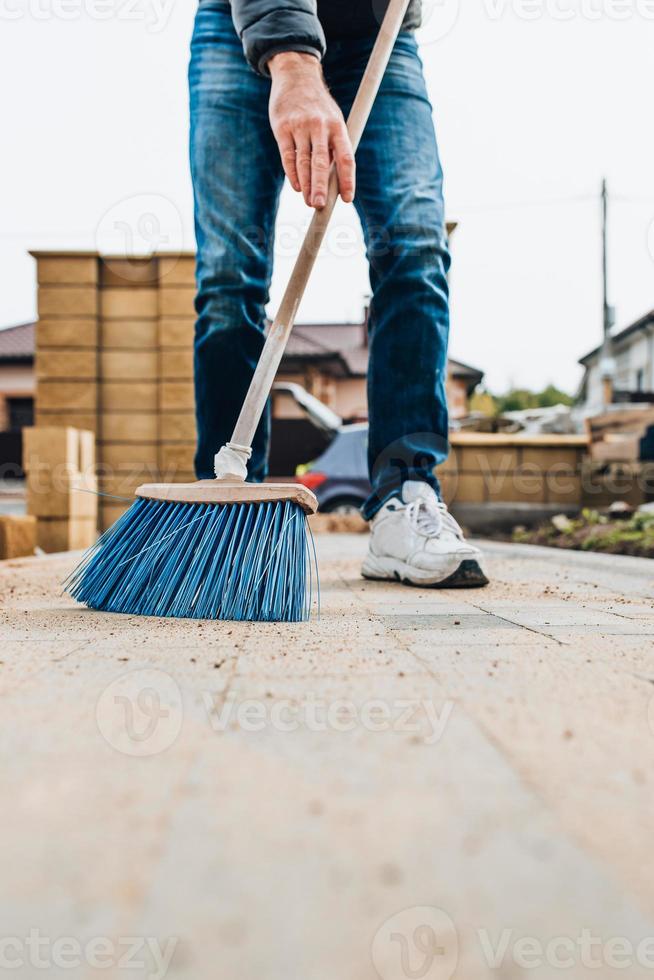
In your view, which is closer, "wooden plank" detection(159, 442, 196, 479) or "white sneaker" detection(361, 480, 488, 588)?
"white sneaker" detection(361, 480, 488, 588)

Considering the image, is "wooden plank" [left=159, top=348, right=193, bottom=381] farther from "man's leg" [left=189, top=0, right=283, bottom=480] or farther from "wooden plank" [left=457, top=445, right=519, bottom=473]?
"man's leg" [left=189, top=0, right=283, bottom=480]

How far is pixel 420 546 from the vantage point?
2.00 m

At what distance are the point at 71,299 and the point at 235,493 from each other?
5068 millimetres

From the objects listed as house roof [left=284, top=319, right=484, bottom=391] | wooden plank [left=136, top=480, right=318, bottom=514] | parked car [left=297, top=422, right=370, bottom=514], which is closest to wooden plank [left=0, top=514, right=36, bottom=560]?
wooden plank [left=136, top=480, right=318, bottom=514]

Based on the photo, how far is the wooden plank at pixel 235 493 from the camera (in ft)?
5.39

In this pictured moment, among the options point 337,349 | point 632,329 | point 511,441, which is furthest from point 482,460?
point 632,329

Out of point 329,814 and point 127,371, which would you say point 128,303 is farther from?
point 329,814

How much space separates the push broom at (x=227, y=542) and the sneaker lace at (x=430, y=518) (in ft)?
1.40

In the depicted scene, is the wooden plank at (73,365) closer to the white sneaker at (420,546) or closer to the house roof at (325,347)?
the white sneaker at (420,546)

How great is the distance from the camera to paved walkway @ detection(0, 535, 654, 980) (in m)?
0.41

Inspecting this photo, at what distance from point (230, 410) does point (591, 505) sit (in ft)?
14.9

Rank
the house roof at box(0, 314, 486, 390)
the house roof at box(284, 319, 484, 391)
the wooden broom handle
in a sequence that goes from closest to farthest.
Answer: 1. the wooden broom handle
2. the house roof at box(284, 319, 484, 391)
3. the house roof at box(0, 314, 486, 390)

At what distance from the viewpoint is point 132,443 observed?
6.20 metres

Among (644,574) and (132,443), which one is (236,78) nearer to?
(644,574)
